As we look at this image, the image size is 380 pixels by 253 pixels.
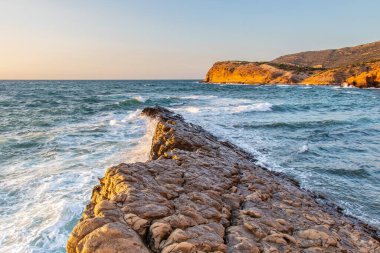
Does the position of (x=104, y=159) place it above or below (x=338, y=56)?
below

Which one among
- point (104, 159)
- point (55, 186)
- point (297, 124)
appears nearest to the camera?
point (55, 186)

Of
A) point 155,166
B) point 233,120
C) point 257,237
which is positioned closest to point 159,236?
point 257,237

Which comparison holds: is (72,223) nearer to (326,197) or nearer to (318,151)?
(326,197)

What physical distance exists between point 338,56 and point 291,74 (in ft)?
228

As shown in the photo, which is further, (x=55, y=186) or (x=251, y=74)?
(x=251, y=74)

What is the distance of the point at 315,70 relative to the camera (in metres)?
118

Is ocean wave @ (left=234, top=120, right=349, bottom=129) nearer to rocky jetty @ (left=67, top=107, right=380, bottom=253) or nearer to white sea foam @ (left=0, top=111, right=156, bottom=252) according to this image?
white sea foam @ (left=0, top=111, right=156, bottom=252)

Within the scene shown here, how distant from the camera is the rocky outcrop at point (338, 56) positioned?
438ft

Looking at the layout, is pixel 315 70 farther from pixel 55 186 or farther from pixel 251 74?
pixel 55 186

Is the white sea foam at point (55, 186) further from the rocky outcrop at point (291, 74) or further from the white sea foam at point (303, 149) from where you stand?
the rocky outcrop at point (291, 74)

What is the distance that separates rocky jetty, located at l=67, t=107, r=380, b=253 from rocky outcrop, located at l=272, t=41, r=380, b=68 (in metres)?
132

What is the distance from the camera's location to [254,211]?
5.88 m

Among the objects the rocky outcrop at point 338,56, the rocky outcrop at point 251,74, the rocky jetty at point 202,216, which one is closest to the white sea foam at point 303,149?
the rocky jetty at point 202,216

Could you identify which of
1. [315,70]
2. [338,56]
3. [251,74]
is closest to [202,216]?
[251,74]
